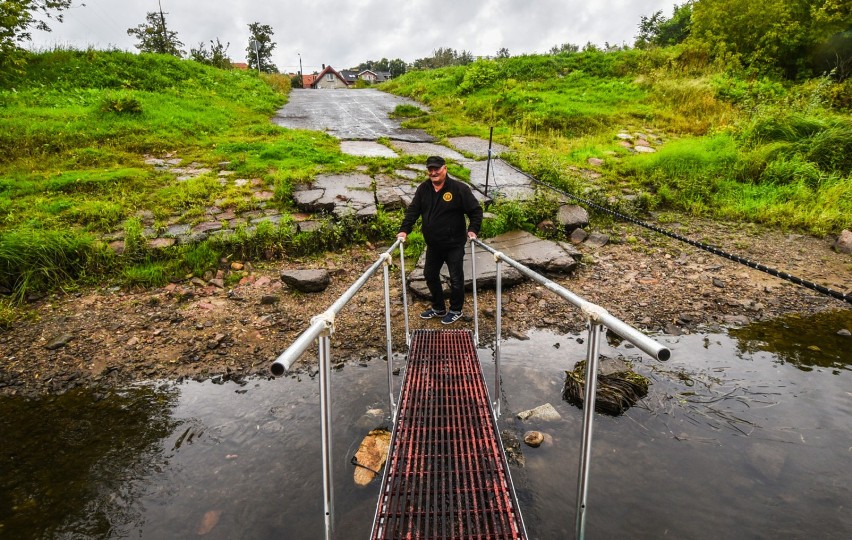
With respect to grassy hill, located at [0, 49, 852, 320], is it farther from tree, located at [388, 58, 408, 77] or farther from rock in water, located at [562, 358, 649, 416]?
tree, located at [388, 58, 408, 77]

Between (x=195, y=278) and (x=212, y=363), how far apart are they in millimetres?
1800

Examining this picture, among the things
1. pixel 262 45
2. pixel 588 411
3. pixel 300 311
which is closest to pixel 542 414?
pixel 588 411

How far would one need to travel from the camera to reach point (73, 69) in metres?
13.4

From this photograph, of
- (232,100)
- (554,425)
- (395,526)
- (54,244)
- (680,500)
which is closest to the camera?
(395,526)

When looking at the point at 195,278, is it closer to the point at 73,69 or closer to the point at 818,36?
the point at 73,69

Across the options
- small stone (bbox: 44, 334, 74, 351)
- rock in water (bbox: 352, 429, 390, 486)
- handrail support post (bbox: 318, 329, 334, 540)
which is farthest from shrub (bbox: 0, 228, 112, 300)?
handrail support post (bbox: 318, 329, 334, 540)

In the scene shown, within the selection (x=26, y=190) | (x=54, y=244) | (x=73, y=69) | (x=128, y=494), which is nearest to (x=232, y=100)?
(x=73, y=69)

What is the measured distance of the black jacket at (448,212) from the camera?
15.3ft

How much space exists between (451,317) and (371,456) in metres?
2.11

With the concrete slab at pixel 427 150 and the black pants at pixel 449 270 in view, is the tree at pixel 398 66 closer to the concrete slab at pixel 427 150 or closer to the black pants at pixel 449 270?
the concrete slab at pixel 427 150

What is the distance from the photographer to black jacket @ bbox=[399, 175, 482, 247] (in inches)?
183

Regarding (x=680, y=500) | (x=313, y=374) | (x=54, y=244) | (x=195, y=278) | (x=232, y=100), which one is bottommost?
(x=680, y=500)

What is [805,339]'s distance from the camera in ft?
14.6

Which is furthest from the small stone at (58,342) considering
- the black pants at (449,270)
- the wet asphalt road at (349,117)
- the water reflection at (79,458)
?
the wet asphalt road at (349,117)
